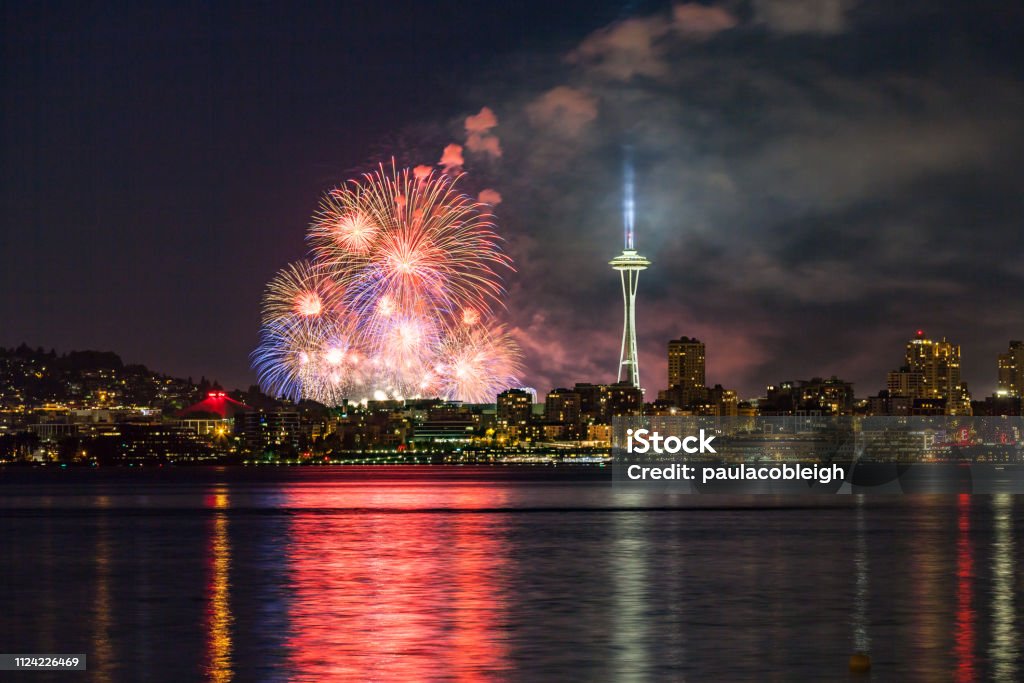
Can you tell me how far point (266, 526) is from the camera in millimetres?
90750

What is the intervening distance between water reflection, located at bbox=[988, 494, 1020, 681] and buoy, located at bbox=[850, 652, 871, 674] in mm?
2585

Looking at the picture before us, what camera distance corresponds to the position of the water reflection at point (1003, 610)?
31.0 meters

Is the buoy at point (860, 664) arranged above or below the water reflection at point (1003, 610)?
above

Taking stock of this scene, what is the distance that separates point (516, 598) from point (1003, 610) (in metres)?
14.6

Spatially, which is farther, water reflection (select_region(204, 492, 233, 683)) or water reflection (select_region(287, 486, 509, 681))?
water reflection (select_region(287, 486, 509, 681))

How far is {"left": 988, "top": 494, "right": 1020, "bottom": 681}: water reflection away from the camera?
102ft

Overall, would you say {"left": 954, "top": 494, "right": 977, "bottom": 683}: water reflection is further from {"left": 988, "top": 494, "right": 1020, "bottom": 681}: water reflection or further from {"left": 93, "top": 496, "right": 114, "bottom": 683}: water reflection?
{"left": 93, "top": 496, "right": 114, "bottom": 683}: water reflection

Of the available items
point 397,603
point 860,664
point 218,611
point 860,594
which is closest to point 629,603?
point 397,603

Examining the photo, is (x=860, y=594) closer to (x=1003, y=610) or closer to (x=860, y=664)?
(x=1003, y=610)

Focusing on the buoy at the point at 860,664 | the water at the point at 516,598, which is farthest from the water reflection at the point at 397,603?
the buoy at the point at 860,664

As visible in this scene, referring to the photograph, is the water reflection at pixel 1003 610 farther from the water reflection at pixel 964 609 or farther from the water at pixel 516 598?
the water reflection at pixel 964 609

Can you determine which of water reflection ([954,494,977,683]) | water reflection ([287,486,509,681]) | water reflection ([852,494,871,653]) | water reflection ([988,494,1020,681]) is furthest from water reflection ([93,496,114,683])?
water reflection ([988,494,1020,681])

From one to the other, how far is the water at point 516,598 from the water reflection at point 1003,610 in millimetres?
141

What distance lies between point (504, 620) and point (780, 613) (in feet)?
26.5
